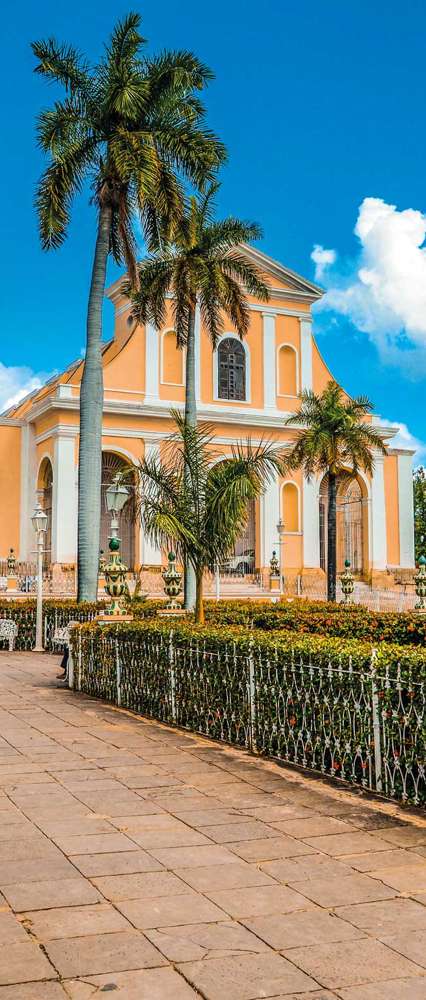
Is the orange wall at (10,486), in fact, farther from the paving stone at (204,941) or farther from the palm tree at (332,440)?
the paving stone at (204,941)

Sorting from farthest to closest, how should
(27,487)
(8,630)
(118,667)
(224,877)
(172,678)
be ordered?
(27,487)
(8,630)
(118,667)
(172,678)
(224,877)

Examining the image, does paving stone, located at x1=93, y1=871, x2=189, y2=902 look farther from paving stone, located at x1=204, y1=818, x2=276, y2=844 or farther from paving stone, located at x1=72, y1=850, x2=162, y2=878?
paving stone, located at x1=204, y1=818, x2=276, y2=844

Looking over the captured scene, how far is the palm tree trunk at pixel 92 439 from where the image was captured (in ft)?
64.4

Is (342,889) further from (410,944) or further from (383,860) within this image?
(410,944)

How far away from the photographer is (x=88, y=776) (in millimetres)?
6941

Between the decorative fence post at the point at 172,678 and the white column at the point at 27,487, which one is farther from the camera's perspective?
the white column at the point at 27,487

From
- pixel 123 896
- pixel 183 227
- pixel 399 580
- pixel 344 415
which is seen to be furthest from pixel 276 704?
pixel 399 580

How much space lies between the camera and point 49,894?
4441 millimetres

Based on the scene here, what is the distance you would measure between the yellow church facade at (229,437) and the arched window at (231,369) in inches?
1.8

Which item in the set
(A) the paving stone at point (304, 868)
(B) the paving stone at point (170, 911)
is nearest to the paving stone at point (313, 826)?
(A) the paving stone at point (304, 868)

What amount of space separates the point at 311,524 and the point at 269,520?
173 cm

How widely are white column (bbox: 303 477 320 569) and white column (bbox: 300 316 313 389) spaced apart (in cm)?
388

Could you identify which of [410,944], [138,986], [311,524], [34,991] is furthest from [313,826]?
[311,524]

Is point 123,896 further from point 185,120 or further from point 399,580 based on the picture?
point 399,580
